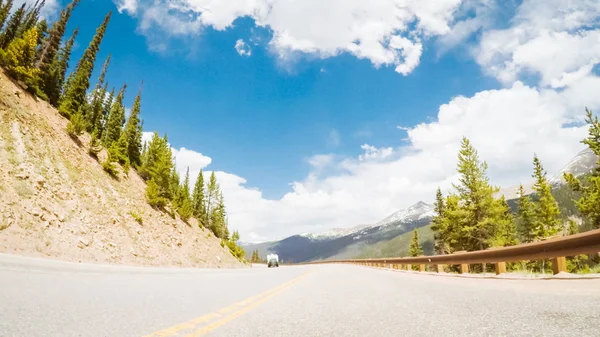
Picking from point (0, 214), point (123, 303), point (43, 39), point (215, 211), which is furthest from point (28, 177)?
point (215, 211)

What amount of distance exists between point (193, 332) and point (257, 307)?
91.6 inches

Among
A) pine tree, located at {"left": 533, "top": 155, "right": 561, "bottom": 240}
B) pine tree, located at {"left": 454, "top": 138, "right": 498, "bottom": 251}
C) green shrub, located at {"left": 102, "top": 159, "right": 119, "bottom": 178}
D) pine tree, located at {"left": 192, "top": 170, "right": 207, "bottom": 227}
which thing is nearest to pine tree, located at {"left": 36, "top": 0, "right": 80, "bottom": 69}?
green shrub, located at {"left": 102, "top": 159, "right": 119, "bottom": 178}

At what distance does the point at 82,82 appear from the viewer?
155 ft

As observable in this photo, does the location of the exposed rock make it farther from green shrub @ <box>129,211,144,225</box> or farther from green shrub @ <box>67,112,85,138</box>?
green shrub @ <box>67,112,85,138</box>

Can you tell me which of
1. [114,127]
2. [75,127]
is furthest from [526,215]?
[114,127]

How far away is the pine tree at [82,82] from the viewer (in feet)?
134

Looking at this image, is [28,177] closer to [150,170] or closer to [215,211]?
[150,170]

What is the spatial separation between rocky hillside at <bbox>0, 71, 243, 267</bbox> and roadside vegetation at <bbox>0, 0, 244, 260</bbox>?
5.53ft

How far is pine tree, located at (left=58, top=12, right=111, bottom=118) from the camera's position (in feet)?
134

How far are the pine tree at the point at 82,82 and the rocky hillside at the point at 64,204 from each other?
123 inches

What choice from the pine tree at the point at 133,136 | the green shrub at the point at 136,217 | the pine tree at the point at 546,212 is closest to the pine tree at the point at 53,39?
the pine tree at the point at 133,136

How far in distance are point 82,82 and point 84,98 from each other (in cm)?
233

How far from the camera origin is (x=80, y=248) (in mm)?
21125

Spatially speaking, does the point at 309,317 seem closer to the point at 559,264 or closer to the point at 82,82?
the point at 559,264
